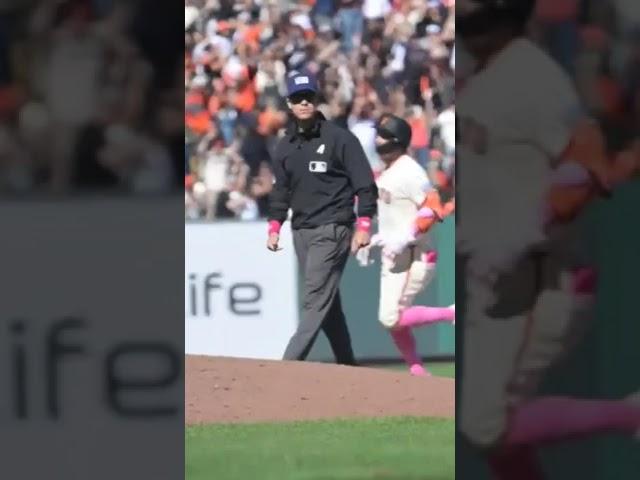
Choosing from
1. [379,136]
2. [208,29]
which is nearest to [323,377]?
[379,136]

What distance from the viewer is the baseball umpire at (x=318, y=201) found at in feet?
40.2

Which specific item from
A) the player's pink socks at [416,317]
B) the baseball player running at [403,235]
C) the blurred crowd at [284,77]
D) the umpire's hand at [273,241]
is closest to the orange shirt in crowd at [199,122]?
the blurred crowd at [284,77]

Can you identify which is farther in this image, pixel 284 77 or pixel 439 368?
pixel 284 77

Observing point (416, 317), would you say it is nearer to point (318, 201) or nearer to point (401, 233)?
point (401, 233)

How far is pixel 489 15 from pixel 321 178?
634 centimetres

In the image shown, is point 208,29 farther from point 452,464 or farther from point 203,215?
point 452,464

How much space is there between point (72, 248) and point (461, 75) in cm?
146

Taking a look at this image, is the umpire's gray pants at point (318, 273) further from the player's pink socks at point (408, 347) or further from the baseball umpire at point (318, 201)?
the player's pink socks at point (408, 347)

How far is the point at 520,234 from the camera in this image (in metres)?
6.32

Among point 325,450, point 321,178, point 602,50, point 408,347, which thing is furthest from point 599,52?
point 408,347

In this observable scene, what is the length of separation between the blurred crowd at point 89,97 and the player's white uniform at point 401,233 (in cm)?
646

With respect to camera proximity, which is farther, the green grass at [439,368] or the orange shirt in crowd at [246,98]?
the orange shirt in crowd at [246,98]

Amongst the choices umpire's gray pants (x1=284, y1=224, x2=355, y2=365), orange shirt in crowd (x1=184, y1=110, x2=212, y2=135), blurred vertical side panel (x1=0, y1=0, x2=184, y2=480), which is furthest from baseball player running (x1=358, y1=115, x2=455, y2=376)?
blurred vertical side panel (x1=0, y1=0, x2=184, y2=480)

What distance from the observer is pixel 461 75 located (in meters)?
6.21
